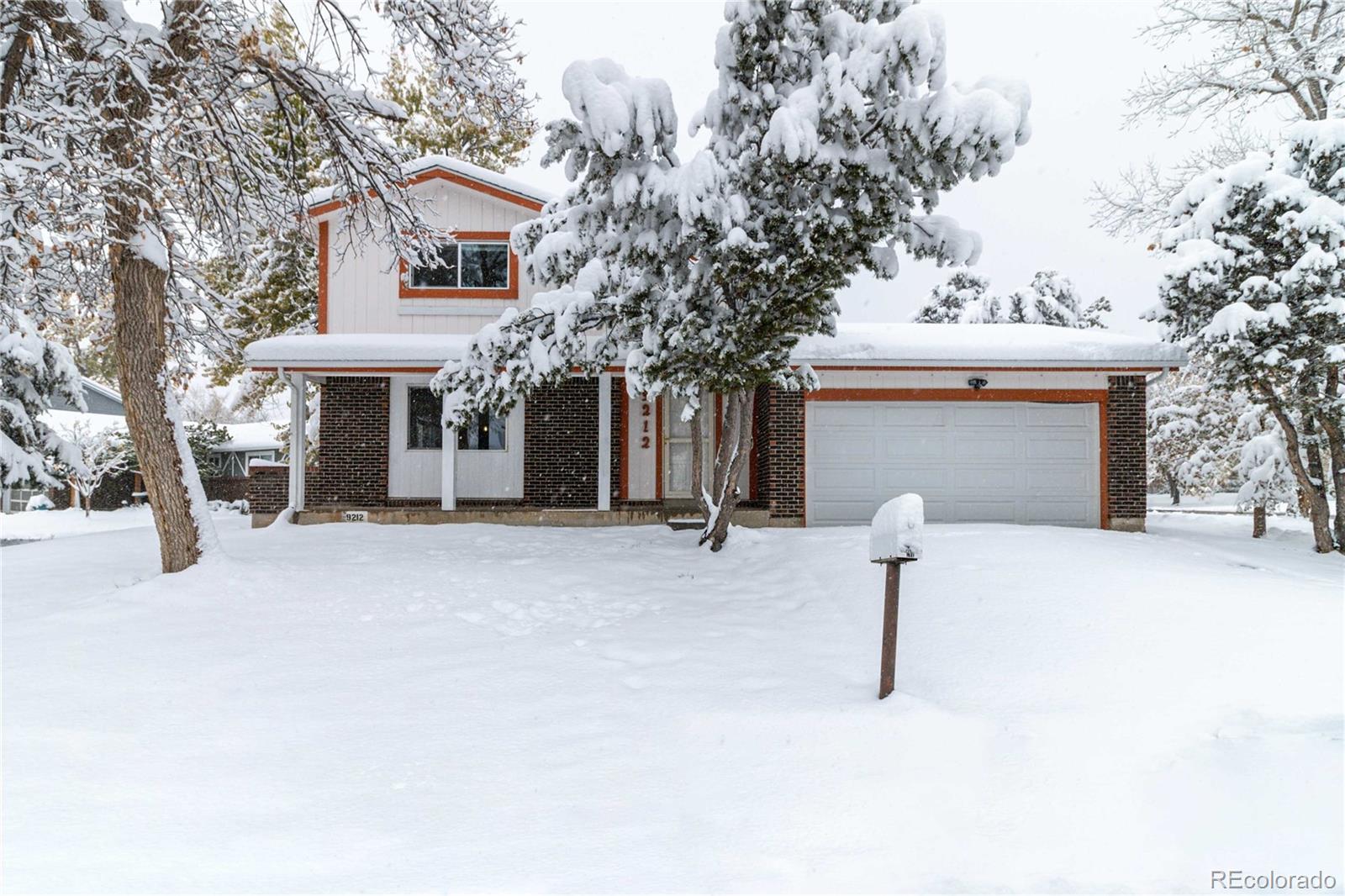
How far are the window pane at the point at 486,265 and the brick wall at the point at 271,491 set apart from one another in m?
4.57

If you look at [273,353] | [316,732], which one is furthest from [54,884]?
[273,353]

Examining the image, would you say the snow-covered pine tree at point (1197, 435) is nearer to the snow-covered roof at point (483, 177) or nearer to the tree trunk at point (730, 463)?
the tree trunk at point (730, 463)

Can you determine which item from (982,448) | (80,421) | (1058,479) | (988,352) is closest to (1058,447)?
(1058,479)

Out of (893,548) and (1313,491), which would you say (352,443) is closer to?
(893,548)

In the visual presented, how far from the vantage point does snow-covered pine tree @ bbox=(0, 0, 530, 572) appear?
6598mm

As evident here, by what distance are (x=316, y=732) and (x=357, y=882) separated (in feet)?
5.52

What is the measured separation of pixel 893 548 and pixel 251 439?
35178 millimetres

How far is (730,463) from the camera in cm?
1052

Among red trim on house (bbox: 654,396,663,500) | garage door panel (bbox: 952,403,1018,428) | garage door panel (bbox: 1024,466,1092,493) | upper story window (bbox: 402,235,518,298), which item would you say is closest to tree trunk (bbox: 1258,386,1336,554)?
garage door panel (bbox: 1024,466,1092,493)

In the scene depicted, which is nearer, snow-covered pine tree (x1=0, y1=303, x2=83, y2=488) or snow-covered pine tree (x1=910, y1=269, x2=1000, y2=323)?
snow-covered pine tree (x1=0, y1=303, x2=83, y2=488)

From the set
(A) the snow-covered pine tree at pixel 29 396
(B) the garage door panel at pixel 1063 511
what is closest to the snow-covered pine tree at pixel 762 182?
(B) the garage door panel at pixel 1063 511

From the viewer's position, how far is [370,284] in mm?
13672

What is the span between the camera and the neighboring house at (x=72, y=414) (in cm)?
2450

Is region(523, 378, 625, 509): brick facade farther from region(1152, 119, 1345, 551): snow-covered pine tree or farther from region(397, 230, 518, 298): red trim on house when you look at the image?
region(1152, 119, 1345, 551): snow-covered pine tree
